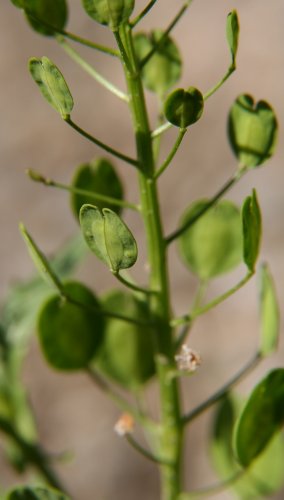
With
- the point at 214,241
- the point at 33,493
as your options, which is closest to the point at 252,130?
the point at 214,241

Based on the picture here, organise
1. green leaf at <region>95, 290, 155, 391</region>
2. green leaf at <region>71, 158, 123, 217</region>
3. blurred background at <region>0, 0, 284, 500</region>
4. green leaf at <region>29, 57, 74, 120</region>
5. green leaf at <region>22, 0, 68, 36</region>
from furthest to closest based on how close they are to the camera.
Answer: blurred background at <region>0, 0, 284, 500</region>, green leaf at <region>95, 290, 155, 391</region>, green leaf at <region>71, 158, 123, 217</region>, green leaf at <region>22, 0, 68, 36</region>, green leaf at <region>29, 57, 74, 120</region>

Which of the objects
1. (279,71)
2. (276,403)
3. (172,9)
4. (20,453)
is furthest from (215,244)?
(172,9)

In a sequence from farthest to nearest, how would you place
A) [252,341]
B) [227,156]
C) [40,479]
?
[227,156] → [252,341] → [40,479]

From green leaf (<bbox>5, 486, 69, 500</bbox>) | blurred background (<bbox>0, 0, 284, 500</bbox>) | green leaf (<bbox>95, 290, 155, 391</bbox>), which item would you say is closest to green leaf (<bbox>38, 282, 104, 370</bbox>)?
green leaf (<bbox>95, 290, 155, 391</bbox>)

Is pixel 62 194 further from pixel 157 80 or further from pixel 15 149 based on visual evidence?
pixel 157 80

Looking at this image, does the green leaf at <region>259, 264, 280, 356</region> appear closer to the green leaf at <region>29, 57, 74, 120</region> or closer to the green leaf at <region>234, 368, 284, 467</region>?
the green leaf at <region>234, 368, 284, 467</region>

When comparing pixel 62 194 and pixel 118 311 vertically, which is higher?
pixel 62 194
